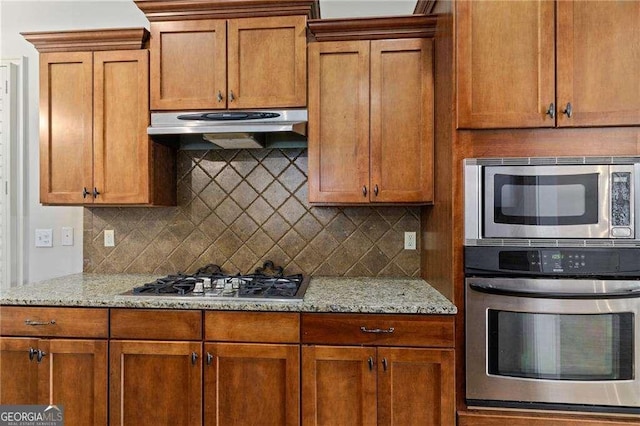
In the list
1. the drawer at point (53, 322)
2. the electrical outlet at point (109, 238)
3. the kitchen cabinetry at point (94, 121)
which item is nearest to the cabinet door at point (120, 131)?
the kitchen cabinetry at point (94, 121)

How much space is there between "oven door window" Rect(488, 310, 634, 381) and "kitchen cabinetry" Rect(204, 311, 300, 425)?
0.88 m

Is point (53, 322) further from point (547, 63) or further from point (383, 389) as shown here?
point (547, 63)

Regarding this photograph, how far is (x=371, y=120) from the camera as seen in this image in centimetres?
206

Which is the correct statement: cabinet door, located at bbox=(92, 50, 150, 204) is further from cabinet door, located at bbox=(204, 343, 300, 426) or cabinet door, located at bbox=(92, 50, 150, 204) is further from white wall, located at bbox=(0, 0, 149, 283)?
cabinet door, located at bbox=(204, 343, 300, 426)

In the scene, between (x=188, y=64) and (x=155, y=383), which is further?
(x=188, y=64)

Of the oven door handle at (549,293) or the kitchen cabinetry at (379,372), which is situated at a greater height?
the oven door handle at (549,293)

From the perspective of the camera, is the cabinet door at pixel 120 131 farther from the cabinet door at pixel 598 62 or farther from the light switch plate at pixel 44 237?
the cabinet door at pixel 598 62

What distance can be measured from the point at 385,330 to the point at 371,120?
107cm

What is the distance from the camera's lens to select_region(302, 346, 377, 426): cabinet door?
1.68 meters

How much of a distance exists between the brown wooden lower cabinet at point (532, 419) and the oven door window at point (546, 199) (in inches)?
32.1

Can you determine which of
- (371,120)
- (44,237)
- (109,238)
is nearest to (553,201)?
(371,120)

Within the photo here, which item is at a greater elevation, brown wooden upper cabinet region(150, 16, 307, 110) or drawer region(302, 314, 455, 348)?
brown wooden upper cabinet region(150, 16, 307, 110)

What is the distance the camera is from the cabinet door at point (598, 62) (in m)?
1.63

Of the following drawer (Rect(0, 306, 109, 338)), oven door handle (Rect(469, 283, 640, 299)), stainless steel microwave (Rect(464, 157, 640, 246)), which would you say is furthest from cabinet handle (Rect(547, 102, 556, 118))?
drawer (Rect(0, 306, 109, 338))
